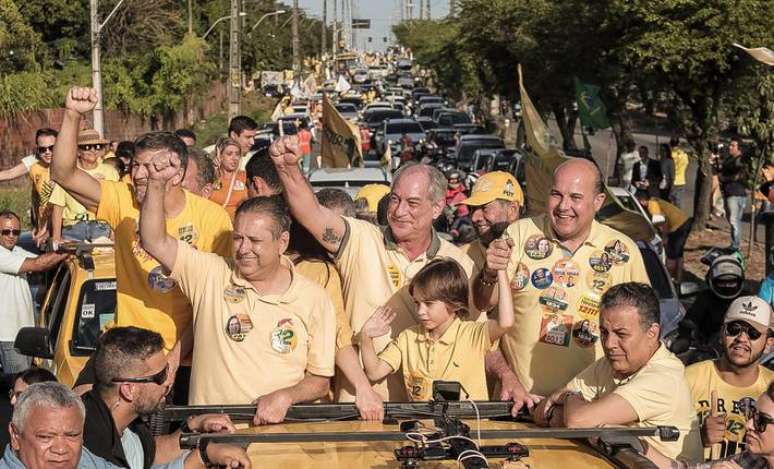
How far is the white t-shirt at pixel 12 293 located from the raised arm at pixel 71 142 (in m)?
3.50

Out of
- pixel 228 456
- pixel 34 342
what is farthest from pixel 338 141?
pixel 228 456

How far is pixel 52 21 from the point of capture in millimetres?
49719

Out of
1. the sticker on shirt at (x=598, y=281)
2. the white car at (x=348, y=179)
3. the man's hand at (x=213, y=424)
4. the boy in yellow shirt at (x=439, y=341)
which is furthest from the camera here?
the white car at (x=348, y=179)

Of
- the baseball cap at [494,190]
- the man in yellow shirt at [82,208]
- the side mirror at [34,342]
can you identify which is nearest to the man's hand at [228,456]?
the side mirror at [34,342]

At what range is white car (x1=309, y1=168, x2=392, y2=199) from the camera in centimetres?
1528

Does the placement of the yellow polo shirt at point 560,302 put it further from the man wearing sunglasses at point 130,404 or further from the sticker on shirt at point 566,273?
the man wearing sunglasses at point 130,404

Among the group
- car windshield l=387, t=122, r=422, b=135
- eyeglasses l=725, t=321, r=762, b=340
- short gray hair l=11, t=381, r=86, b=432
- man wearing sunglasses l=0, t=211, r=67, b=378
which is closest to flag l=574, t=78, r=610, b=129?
man wearing sunglasses l=0, t=211, r=67, b=378

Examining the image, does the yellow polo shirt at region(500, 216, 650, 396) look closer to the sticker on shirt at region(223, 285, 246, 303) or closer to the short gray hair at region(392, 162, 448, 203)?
the short gray hair at region(392, 162, 448, 203)

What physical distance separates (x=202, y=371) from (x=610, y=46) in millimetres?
23812

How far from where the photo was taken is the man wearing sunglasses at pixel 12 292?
30.9 feet

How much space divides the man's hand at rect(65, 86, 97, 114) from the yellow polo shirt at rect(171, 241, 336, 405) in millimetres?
851

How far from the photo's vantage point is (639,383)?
4.97 meters

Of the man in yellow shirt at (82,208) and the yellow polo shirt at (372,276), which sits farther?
the man in yellow shirt at (82,208)

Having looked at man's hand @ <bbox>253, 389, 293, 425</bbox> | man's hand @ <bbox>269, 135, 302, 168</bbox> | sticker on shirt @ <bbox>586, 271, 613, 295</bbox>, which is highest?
man's hand @ <bbox>269, 135, 302, 168</bbox>
